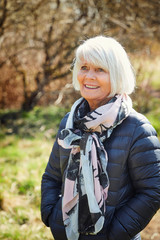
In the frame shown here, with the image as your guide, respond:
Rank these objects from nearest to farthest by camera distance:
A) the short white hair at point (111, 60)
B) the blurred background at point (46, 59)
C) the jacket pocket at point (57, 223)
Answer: the short white hair at point (111, 60), the jacket pocket at point (57, 223), the blurred background at point (46, 59)

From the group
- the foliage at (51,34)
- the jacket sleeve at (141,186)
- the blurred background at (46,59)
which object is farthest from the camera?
the foliage at (51,34)

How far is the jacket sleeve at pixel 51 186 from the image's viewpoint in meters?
1.93

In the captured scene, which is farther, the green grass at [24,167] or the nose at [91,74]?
the green grass at [24,167]

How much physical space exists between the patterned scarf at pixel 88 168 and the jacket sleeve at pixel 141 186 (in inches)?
5.1

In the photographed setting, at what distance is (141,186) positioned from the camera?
5.34 feet

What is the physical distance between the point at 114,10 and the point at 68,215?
18.6 ft

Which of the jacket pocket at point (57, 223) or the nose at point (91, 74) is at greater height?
the nose at point (91, 74)

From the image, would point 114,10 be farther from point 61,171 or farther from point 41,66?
point 61,171

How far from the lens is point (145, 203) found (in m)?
1.59

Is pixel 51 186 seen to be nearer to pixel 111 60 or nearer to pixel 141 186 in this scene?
pixel 141 186

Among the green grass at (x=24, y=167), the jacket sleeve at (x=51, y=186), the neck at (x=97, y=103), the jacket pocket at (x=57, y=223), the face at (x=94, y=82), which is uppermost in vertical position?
the face at (x=94, y=82)

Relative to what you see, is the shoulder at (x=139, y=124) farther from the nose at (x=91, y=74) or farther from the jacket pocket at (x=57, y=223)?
the jacket pocket at (x=57, y=223)

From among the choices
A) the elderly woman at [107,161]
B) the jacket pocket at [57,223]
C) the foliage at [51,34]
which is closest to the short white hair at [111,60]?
the elderly woman at [107,161]

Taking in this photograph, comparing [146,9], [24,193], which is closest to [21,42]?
[146,9]
